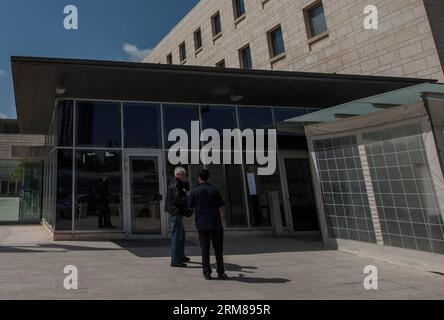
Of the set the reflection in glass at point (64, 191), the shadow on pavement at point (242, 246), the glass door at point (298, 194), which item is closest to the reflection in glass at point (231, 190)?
the shadow on pavement at point (242, 246)

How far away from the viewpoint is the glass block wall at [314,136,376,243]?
309 inches

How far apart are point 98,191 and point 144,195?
133 centimetres

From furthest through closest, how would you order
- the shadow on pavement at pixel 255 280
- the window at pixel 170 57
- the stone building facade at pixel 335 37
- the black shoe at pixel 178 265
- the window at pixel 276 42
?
1. the window at pixel 170 57
2. the window at pixel 276 42
3. the stone building facade at pixel 335 37
4. the black shoe at pixel 178 265
5. the shadow on pavement at pixel 255 280

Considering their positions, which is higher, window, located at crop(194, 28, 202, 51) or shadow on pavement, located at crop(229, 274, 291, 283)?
window, located at crop(194, 28, 202, 51)

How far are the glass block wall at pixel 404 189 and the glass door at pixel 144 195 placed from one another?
20.4 feet

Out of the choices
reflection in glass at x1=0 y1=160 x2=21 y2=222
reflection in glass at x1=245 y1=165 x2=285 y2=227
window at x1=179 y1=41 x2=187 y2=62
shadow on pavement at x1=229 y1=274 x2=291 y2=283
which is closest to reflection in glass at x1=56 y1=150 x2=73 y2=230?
reflection in glass at x1=245 y1=165 x2=285 y2=227

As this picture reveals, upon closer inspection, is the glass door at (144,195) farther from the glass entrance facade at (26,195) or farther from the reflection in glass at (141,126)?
the glass entrance facade at (26,195)

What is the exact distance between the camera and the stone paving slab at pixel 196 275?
4.82m

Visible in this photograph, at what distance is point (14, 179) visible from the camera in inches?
773

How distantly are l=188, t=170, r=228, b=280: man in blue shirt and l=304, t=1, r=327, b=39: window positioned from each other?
14632 millimetres

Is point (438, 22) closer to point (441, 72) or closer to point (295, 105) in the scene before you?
point (441, 72)

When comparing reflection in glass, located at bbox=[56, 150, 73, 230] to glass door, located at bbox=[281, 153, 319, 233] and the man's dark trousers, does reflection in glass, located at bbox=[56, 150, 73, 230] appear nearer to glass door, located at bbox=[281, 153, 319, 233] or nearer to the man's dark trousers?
the man's dark trousers

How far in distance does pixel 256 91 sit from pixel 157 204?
4767 millimetres

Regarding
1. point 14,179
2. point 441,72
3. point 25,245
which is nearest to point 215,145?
point 25,245
